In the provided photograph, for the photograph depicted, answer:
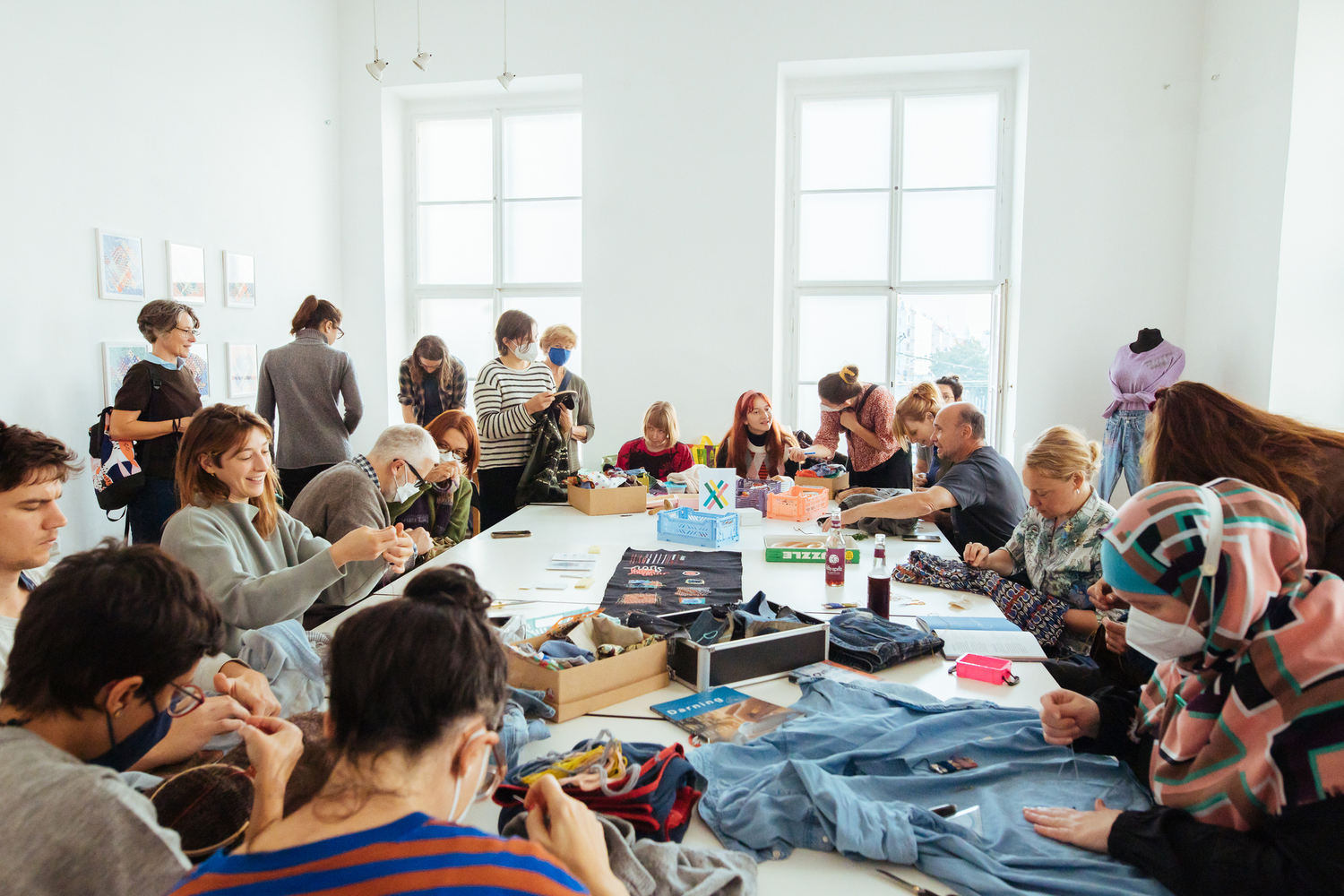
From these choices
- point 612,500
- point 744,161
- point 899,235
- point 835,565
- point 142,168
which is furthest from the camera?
point 899,235

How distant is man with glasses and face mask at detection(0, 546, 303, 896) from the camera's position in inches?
Result: 43.3

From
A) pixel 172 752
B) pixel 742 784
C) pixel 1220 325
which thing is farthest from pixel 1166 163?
pixel 172 752

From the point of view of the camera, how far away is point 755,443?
5016mm

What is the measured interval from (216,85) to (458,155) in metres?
2.07

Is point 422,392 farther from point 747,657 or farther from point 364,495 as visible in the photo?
point 747,657

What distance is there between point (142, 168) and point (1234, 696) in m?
5.68

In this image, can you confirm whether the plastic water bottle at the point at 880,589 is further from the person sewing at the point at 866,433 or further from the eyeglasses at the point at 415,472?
the person sewing at the point at 866,433

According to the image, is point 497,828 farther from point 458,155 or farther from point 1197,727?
point 458,155

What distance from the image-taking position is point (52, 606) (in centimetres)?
121

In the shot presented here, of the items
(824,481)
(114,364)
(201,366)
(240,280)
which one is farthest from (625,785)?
(240,280)

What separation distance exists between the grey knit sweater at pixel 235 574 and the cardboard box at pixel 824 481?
2.95 meters

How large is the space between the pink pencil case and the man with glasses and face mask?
148cm

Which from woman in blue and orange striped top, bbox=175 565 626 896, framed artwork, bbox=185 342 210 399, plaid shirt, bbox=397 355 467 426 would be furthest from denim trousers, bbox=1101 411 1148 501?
framed artwork, bbox=185 342 210 399

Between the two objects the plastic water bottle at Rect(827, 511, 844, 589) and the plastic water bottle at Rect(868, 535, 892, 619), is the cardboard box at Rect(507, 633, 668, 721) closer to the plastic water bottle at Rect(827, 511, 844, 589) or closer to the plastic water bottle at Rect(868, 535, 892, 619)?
the plastic water bottle at Rect(868, 535, 892, 619)
